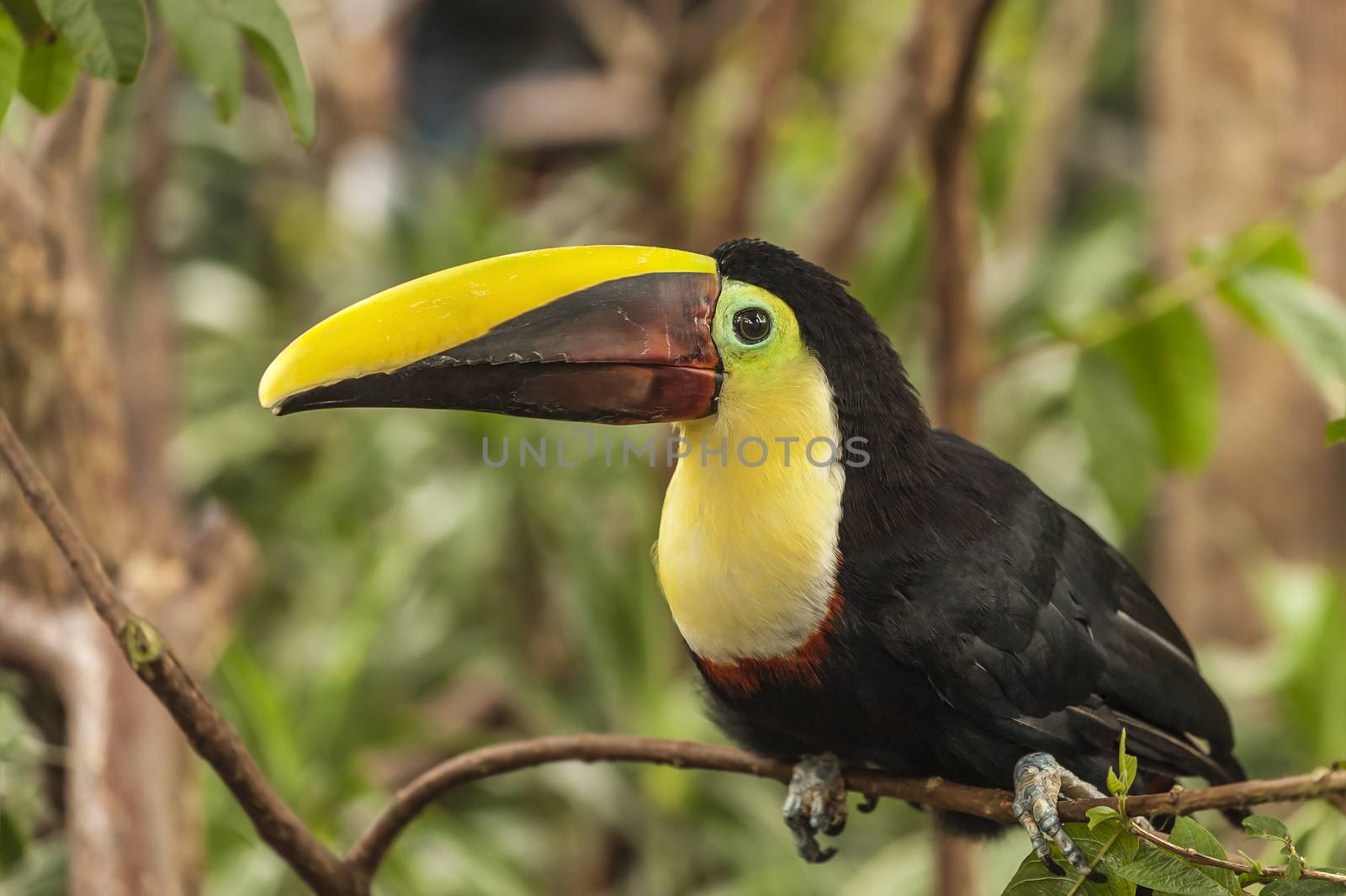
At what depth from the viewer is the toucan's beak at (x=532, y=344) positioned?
95cm

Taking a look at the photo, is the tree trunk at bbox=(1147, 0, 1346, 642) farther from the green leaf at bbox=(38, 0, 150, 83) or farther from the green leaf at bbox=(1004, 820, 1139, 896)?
the green leaf at bbox=(38, 0, 150, 83)

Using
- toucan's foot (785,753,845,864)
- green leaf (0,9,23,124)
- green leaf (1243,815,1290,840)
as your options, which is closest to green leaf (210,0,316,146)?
green leaf (0,9,23,124)

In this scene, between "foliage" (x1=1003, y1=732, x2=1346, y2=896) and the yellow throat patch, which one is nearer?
"foliage" (x1=1003, y1=732, x2=1346, y2=896)

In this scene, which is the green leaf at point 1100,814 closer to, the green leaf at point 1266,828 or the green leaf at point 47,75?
the green leaf at point 1266,828

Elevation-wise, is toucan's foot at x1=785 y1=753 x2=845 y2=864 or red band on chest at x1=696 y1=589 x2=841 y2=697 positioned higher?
red band on chest at x1=696 y1=589 x2=841 y2=697

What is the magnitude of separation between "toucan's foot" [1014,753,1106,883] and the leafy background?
0.28 metres

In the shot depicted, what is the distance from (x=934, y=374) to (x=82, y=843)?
1.18 meters

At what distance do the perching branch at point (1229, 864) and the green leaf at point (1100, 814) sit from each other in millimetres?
14

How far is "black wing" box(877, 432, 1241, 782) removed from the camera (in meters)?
1.00

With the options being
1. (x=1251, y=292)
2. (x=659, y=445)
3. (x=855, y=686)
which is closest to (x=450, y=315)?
(x=855, y=686)

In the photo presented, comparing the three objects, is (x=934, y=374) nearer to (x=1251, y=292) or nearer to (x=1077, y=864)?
(x=1251, y=292)

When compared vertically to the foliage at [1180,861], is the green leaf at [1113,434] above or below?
above

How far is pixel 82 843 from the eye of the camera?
4.78 ft

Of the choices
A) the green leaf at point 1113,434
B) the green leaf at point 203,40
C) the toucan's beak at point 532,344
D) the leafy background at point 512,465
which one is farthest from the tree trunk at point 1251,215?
the green leaf at point 203,40
